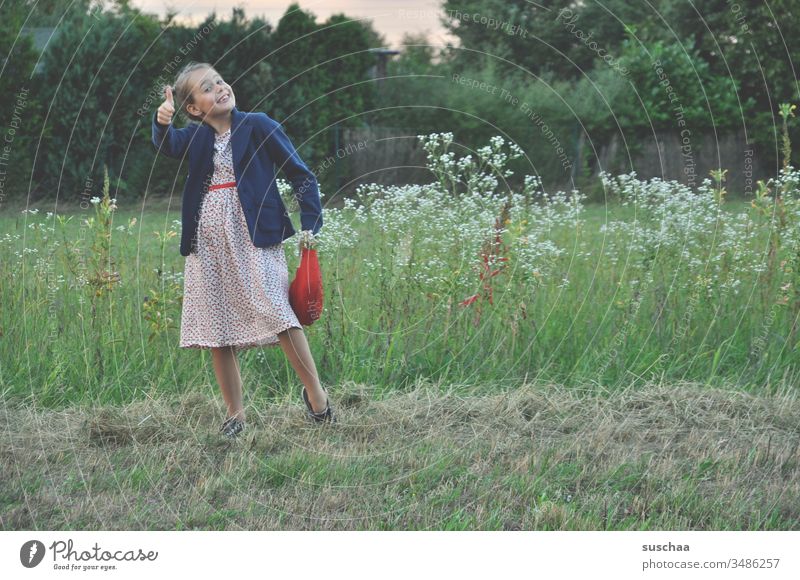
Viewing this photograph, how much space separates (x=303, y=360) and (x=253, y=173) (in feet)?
2.61

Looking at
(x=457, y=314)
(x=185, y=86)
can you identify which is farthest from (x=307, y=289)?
(x=457, y=314)

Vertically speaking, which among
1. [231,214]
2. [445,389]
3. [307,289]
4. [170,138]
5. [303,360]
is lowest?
[445,389]

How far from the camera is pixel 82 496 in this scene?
11.4 ft

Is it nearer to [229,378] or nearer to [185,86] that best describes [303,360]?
[229,378]

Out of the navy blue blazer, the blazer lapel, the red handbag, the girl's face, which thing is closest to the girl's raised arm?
the navy blue blazer

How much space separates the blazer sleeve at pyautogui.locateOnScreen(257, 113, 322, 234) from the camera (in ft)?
12.6

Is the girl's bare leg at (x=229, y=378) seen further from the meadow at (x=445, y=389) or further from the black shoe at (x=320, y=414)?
the black shoe at (x=320, y=414)

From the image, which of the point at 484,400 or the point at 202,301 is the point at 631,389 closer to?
the point at 484,400

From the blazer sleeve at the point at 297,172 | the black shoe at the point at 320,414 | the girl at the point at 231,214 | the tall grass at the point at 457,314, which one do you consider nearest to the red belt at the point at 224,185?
the girl at the point at 231,214

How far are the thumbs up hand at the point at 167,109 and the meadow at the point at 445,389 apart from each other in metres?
0.95

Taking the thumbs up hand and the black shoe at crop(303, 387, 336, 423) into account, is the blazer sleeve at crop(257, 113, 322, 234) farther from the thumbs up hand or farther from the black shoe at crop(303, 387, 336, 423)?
the black shoe at crop(303, 387, 336, 423)

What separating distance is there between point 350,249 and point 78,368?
1857 mm

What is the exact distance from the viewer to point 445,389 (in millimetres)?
4625

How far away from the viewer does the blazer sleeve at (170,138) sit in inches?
149
